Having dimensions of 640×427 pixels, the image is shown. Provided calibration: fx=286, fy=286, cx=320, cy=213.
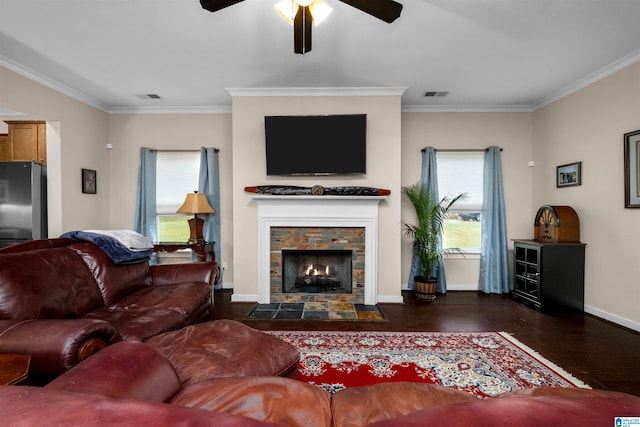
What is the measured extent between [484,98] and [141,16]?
4.02 metres

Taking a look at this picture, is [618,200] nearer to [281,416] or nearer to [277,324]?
[277,324]

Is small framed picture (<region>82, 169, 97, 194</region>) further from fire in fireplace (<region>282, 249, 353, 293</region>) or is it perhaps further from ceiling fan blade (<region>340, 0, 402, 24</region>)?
ceiling fan blade (<region>340, 0, 402, 24</region>)

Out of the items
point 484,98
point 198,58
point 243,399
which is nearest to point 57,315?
point 243,399

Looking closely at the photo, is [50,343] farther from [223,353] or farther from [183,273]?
[183,273]

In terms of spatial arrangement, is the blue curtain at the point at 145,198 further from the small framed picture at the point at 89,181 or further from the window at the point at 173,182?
the small framed picture at the point at 89,181

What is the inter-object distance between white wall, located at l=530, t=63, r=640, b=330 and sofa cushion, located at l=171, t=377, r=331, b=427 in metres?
3.72

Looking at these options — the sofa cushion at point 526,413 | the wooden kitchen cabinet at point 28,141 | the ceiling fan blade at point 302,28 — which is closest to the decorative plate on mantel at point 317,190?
the ceiling fan blade at point 302,28

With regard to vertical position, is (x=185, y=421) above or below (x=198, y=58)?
below

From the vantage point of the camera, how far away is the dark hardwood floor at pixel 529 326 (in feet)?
7.07

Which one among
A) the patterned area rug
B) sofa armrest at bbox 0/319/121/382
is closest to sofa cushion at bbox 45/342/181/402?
sofa armrest at bbox 0/319/121/382

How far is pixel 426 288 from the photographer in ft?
12.3

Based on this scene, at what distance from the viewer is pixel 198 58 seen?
2.93 m

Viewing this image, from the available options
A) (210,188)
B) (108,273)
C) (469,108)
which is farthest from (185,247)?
(469,108)

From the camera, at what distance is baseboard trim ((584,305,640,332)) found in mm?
2832
